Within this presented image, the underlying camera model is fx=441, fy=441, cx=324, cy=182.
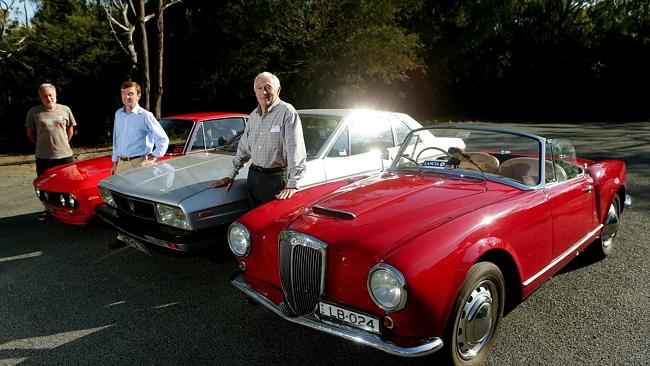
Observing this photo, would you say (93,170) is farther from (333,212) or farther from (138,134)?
(333,212)

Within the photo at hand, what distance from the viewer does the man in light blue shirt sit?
4.81 meters

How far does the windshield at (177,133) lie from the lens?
5.79 meters

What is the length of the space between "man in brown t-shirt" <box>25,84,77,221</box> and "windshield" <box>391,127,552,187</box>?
460 cm

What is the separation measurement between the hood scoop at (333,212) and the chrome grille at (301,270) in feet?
0.95

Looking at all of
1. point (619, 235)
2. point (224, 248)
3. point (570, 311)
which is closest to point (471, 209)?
point (570, 311)

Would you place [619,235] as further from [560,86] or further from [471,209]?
[560,86]

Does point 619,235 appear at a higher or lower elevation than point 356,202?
lower

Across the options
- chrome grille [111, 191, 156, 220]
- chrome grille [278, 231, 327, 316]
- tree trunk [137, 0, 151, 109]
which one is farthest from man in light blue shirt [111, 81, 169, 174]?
tree trunk [137, 0, 151, 109]

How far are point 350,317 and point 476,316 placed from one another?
77 centimetres

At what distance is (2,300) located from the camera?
3.75 metres

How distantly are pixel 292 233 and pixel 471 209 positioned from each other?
1143 mm

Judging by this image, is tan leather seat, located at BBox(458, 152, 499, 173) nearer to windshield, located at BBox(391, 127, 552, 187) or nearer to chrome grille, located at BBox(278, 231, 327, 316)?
windshield, located at BBox(391, 127, 552, 187)

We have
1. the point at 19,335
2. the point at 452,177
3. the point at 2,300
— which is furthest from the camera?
the point at 2,300

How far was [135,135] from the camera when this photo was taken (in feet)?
16.1
